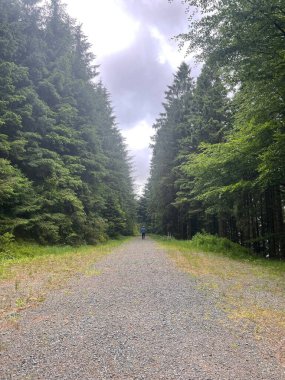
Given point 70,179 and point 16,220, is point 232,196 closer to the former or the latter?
point 70,179

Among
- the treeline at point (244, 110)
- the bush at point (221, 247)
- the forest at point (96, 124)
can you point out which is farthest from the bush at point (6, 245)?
the bush at point (221, 247)

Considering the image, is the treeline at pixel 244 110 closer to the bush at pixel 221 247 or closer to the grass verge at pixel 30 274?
the bush at pixel 221 247

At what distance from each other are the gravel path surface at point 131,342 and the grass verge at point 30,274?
44cm

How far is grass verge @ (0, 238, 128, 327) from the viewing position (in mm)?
6535

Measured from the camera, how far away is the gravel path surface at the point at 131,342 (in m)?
3.60

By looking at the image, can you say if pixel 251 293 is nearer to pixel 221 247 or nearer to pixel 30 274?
pixel 30 274

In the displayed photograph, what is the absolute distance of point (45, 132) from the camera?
63.4ft

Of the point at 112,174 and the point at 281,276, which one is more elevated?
the point at 112,174

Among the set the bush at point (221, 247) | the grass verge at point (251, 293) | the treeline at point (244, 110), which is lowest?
the grass verge at point (251, 293)

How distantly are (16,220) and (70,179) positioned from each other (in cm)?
496

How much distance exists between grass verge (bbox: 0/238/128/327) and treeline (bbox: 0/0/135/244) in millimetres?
1554

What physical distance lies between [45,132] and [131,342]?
1694 cm

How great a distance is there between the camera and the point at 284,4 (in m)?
8.80

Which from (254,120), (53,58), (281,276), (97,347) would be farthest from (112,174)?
(97,347)
